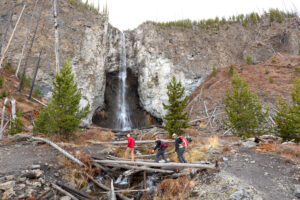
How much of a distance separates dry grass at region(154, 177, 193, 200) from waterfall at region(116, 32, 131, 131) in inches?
940

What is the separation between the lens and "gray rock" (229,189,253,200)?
19.7 ft

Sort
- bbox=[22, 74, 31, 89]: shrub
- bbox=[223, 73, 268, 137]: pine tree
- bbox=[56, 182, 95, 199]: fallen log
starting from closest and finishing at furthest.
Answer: bbox=[56, 182, 95, 199]: fallen log, bbox=[223, 73, 268, 137]: pine tree, bbox=[22, 74, 31, 89]: shrub

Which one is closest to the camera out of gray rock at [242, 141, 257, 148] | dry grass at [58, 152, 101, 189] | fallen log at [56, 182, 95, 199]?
fallen log at [56, 182, 95, 199]

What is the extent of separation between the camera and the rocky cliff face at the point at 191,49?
34.2m

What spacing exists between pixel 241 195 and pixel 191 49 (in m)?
34.7

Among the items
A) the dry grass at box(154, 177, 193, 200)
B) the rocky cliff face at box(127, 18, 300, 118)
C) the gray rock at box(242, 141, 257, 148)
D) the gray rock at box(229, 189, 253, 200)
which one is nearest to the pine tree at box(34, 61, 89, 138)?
the dry grass at box(154, 177, 193, 200)

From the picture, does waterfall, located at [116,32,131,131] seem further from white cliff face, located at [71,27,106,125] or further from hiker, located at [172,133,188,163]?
hiker, located at [172,133,188,163]

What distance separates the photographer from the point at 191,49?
122ft

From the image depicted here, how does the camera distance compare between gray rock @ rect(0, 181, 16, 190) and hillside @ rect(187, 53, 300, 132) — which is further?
hillside @ rect(187, 53, 300, 132)

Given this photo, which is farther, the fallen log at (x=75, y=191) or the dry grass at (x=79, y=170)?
the dry grass at (x=79, y=170)

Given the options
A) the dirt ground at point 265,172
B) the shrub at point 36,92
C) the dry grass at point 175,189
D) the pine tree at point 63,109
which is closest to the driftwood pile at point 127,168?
the dry grass at point 175,189

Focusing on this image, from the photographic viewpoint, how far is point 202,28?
40719mm

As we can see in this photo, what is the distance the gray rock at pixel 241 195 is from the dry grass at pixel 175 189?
1.88 metres

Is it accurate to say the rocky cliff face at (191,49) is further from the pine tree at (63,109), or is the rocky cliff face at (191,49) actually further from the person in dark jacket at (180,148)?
the person in dark jacket at (180,148)
